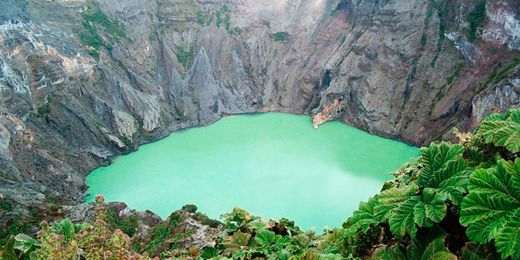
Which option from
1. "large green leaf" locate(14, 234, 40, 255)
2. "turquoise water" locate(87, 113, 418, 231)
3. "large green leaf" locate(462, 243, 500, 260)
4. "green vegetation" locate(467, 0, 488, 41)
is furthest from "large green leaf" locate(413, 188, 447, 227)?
"green vegetation" locate(467, 0, 488, 41)

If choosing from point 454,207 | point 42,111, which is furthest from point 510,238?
point 42,111

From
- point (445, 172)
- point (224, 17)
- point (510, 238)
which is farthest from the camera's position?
point (224, 17)

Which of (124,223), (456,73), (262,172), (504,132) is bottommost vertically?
(262,172)

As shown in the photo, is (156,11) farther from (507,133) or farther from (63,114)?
(507,133)

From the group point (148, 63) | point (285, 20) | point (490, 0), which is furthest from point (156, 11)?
point (490, 0)

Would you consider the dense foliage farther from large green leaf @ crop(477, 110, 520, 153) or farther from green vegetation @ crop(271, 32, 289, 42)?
green vegetation @ crop(271, 32, 289, 42)

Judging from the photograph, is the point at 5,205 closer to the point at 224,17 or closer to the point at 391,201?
the point at 391,201

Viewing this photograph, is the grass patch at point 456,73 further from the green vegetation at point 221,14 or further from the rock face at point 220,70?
the green vegetation at point 221,14
